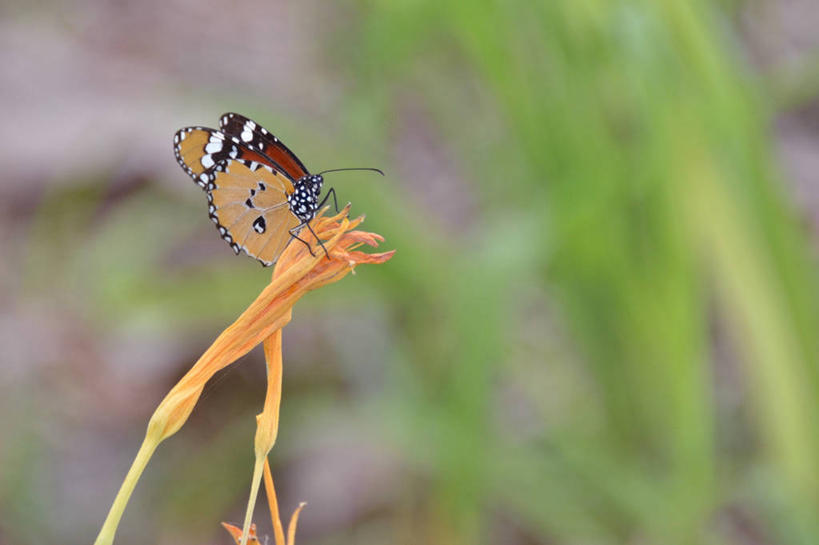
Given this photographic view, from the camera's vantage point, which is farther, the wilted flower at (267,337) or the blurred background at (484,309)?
the blurred background at (484,309)

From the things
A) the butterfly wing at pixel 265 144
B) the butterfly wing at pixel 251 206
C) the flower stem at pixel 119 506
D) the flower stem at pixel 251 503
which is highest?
the butterfly wing at pixel 265 144

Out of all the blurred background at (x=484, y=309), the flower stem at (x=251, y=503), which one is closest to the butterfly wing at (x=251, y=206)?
the flower stem at (x=251, y=503)

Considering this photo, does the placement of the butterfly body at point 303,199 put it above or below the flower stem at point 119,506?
above

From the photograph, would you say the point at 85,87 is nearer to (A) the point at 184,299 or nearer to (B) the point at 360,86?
(B) the point at 360,86

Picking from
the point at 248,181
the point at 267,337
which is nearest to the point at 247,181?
the point at 248,181

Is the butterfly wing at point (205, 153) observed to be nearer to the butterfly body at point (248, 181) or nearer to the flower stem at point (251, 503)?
the butterfly body at point (248, 181)

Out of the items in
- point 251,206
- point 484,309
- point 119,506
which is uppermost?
point 484,309

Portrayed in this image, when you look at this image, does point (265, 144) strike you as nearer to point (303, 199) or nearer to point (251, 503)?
point (303, 199)

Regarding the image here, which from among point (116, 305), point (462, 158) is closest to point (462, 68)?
point (462, 158)
